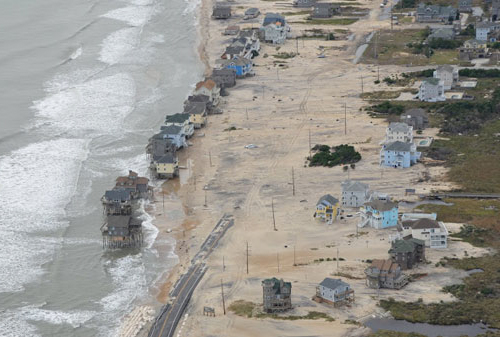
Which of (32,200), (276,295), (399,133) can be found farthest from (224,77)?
(276,295)

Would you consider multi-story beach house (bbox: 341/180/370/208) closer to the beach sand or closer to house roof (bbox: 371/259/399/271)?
the beach sand

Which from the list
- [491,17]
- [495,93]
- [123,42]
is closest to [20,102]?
[123,42]

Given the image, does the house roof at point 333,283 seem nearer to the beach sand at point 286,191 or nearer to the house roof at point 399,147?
the beach sand at point 286,191

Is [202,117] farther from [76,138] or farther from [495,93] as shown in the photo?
[495,93]

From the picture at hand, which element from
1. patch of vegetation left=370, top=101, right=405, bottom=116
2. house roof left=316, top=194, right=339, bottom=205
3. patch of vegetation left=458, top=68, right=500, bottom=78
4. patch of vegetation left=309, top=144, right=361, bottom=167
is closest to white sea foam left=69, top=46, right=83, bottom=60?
patch of vegetation left=370, top=101, right=405, bottom=116

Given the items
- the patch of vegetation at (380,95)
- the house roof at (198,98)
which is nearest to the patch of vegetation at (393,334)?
the house roof at (198,98)

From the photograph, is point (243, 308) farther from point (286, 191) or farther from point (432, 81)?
point (432, 81)
